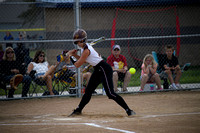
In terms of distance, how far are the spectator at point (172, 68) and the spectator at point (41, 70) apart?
354 centimetres

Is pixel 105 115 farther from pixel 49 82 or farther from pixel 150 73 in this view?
pixel 150 73

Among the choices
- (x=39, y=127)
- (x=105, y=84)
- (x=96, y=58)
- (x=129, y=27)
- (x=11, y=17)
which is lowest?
(x=39, y=127)

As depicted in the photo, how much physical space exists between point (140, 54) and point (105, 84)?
31.8 feet

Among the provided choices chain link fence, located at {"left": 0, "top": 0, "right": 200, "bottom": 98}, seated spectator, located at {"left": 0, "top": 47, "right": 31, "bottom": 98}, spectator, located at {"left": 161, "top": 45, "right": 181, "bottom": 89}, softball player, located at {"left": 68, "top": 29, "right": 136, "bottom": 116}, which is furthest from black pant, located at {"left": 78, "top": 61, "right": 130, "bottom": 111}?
chain link fence, located at {"left": 0, "top": 0, "right": 200, "bottom": 98}

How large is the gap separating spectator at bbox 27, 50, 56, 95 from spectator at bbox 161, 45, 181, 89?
11.6 ft

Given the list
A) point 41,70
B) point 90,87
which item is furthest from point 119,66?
point 90,87

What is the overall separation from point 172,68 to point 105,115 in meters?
4.27

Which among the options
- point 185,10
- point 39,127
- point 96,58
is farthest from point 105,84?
point 185,10

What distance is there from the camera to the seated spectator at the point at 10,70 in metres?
8.79

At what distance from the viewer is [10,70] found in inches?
354

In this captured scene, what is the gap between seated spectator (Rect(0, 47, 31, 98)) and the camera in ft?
28.8

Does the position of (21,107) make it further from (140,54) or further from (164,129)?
(140,54)

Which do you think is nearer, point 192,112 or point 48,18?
point 192,112

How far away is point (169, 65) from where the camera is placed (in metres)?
9.95
